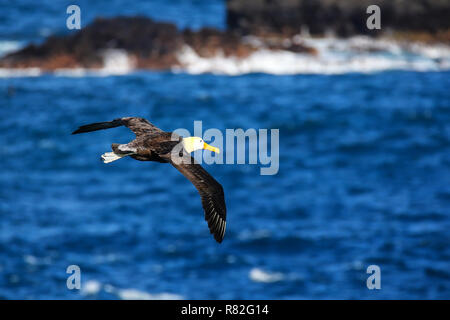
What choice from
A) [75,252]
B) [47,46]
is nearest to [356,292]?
[75,252]

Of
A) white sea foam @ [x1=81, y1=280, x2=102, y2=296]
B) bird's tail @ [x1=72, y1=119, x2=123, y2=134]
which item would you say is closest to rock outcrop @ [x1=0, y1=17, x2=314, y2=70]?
white sea foam @ [x1=81, y1=280, x2=102, y2=296]

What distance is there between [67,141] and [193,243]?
26321mm

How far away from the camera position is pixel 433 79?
8425cm

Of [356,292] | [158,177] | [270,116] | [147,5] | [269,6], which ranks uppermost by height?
[147,5]

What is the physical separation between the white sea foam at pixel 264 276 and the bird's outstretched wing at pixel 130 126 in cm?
4511

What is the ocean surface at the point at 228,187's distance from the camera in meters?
60.2

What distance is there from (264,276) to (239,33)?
2209 centimetres

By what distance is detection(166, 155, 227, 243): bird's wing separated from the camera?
14.7 meters

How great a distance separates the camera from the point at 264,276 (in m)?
61.6

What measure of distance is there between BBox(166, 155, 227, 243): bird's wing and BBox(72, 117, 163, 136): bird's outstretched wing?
155cm

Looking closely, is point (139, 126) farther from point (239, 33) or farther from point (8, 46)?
point (8, 46)

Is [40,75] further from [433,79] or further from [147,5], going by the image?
[433,79]

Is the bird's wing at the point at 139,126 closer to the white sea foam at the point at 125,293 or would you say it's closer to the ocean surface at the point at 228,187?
the white sea foam at the point at 125,293

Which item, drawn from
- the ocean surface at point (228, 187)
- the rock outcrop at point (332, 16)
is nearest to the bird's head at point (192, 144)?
the ocean surface at point (228, 187)
